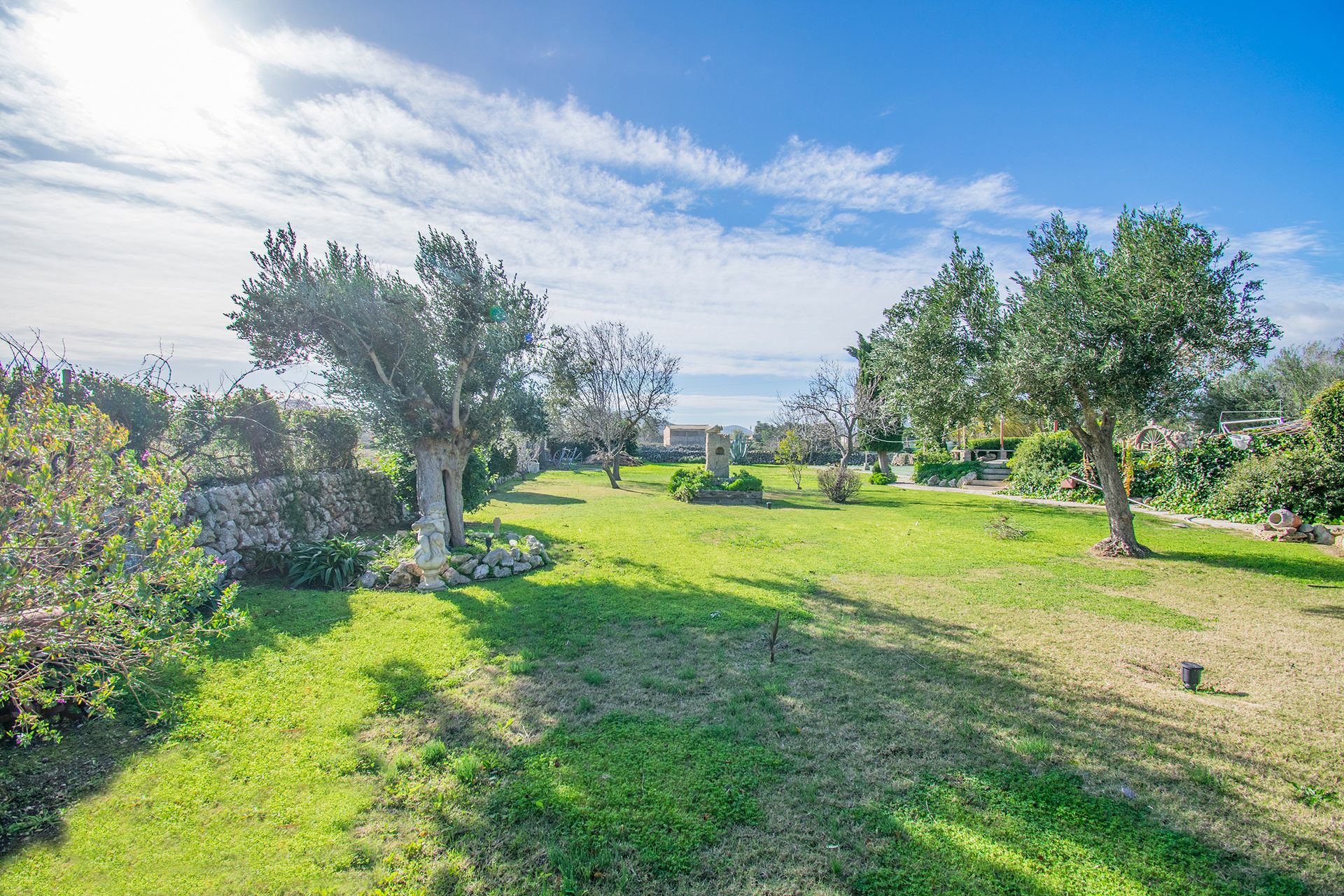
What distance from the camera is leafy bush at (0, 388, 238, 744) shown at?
2947 millimetres

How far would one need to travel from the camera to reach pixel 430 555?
853 centimetres

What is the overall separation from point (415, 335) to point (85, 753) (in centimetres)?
748

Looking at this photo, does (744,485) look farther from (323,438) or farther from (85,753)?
(85,753)

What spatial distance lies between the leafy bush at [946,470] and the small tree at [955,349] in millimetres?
18756

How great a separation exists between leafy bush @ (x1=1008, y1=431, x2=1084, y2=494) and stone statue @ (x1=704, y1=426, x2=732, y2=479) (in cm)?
1287

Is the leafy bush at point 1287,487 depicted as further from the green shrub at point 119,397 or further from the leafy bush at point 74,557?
Answer: the green shrub at point 119,397

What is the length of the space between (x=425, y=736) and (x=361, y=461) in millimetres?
11745

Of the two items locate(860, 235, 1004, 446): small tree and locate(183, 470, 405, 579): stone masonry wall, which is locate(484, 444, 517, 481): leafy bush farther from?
locate(860, 235, 1004, 446): small tree

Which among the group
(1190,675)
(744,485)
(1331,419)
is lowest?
(1190,675)

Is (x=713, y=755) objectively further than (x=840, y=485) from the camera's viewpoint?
No

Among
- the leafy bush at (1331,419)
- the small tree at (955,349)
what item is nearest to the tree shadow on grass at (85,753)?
the small tree at (955,349)

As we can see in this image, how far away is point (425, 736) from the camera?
4.21 m

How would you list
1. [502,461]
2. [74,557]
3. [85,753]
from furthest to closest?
[502,461], [85,753], [74,557]

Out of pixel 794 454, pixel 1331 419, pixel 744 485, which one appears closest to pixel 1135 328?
pixel 1331 419
